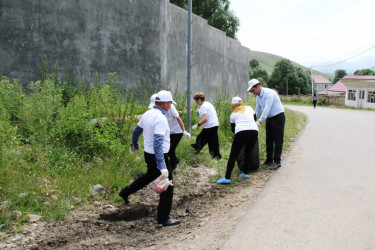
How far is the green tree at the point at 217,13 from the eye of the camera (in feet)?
115

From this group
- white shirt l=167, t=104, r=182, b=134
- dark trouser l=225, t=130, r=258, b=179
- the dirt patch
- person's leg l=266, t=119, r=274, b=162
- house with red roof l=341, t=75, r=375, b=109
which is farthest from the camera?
house with red roof l=341, t=75, r=375, b=109

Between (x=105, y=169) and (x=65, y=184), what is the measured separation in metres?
0.88

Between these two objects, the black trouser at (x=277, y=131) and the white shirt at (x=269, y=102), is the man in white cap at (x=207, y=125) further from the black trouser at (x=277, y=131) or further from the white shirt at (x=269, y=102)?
the black trouser at (x=277, y=131)

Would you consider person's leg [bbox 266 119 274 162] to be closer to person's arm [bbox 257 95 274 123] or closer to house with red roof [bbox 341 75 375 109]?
person's arm [bbox 257 95 274 123]

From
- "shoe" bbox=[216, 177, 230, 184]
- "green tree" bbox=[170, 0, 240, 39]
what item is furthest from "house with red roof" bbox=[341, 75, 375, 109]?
"shoe" bbox=[216, 177, 230, 184]

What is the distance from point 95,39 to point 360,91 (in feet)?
144

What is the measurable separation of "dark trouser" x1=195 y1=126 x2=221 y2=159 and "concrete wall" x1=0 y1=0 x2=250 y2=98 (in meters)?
3.37

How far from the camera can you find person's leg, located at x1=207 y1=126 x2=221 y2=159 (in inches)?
318

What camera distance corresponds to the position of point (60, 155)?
603 centimetres

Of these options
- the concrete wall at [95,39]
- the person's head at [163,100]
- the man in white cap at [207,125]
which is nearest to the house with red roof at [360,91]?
the concrete wall at [95,39]

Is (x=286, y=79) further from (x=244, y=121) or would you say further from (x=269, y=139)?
(x=244, y=121)

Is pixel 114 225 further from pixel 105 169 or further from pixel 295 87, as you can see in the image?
pixel 295 87

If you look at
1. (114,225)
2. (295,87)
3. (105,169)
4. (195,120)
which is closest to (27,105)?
(105,169)

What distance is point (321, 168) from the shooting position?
7.67 m
